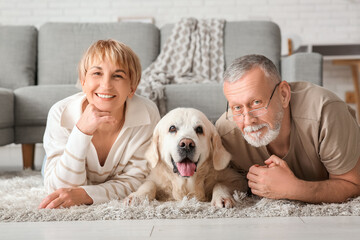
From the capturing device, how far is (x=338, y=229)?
1.13m

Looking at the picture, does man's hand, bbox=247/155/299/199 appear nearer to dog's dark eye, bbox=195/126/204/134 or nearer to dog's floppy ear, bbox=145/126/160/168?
dog's dark eye, bbox=195/126/204/134

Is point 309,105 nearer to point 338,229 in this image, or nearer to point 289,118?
point 289,118

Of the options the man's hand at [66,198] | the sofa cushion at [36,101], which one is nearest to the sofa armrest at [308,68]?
the sofa cushion at [36,101]

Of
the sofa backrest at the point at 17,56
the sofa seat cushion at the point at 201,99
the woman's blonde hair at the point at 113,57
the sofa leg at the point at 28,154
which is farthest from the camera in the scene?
the sofa backrest at the point at 17,56

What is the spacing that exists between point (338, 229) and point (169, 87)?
1.69m

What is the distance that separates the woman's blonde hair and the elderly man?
19.4 inches

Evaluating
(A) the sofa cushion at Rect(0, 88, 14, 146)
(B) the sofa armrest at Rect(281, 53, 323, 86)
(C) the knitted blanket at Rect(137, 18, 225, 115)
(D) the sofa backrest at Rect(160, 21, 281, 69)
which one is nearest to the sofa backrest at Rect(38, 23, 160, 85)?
(C) the knitted blanket at Rect(137, 18, 225, 115)

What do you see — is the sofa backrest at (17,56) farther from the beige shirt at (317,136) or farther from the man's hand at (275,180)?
the man's hand at (275,180)

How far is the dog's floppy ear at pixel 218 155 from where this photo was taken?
1604 millimetres

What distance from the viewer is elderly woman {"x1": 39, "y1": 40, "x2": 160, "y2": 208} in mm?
1579

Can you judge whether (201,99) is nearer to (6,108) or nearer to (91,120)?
(91,120)

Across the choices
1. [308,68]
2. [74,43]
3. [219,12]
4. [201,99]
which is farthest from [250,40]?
[219,12]

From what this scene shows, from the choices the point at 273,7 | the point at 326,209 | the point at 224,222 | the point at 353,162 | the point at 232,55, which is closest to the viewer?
the point at 224,222

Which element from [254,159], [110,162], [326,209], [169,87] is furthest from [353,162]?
[169,87]
